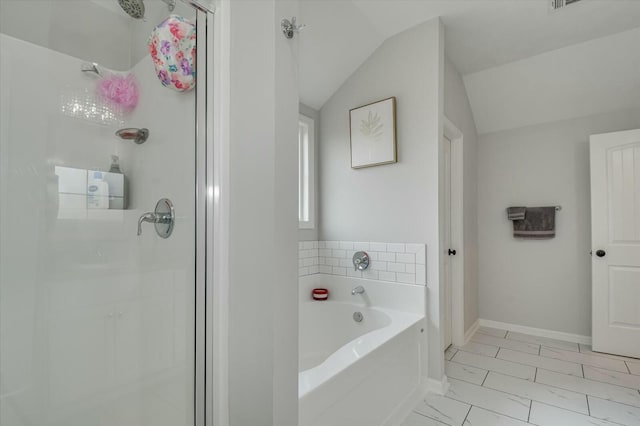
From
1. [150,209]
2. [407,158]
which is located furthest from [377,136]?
[150,209]

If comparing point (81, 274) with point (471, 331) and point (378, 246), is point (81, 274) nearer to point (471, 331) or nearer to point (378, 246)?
point (378, 246)

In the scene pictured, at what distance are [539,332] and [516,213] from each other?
49.3 inches

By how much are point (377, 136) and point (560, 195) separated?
2.15 metres

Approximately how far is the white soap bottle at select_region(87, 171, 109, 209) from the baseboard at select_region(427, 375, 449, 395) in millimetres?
2271

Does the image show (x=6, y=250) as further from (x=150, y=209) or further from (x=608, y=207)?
(x=608, y=207)

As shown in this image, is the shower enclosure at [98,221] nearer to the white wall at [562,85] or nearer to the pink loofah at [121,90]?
the pink loofah at [121,90]

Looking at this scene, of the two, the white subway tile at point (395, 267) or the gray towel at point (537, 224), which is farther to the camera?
the gray towel at point (537, 224)

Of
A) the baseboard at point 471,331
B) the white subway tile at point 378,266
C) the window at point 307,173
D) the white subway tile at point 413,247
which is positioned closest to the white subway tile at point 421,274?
the white subway tile at point 413,247

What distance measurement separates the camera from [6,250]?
1069 mm

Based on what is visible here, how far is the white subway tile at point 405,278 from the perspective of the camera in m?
2.34

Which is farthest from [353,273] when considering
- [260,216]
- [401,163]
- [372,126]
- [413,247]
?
[260,216]

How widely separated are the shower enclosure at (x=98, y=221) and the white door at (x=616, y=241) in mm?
3424

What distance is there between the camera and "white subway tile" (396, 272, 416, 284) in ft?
7.68

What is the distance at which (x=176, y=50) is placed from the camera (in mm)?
1064
